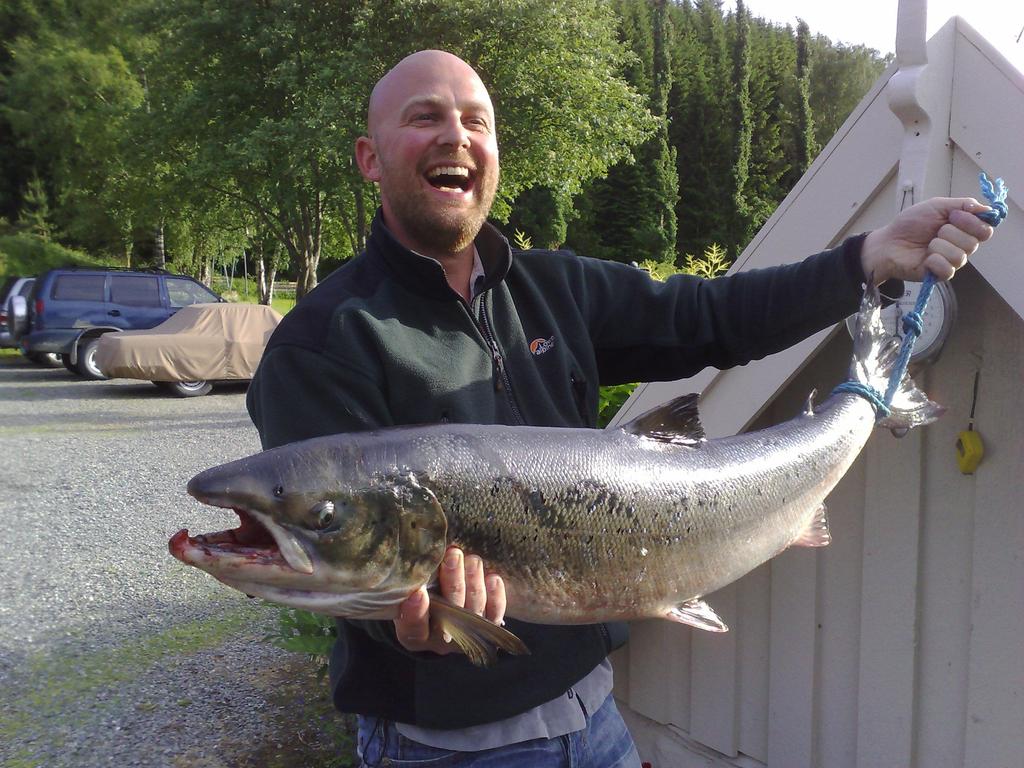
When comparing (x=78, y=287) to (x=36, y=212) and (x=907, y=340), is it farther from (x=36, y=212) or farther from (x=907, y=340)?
(x=36, y=212)

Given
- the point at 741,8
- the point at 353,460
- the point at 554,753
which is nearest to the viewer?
the point at 353,460

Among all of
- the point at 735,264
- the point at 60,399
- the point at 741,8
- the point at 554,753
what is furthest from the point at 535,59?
the point at 741,8

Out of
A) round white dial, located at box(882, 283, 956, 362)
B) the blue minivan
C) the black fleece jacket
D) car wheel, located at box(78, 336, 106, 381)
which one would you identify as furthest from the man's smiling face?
car wheel, located at box(78, 336, 106, 381)

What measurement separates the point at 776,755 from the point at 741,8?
70493mm

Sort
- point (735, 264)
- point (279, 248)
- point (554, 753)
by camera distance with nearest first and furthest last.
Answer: point (554, 753) → point (735, 264) → point (279, 248)

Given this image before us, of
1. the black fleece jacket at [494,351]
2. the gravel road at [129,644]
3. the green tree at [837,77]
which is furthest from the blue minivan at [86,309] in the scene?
the green tree at [837,77]

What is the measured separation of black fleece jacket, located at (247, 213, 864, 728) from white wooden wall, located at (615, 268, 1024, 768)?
2.25ft

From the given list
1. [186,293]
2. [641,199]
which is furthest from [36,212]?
[641,199]

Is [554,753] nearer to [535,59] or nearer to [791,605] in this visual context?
[791,605]

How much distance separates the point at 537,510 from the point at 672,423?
19.2 inches

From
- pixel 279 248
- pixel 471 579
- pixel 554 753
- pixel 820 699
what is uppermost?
pixel 279 248

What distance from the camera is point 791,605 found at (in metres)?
3.39

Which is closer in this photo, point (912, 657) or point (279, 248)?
point (912, 657)

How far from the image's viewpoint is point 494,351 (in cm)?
239
